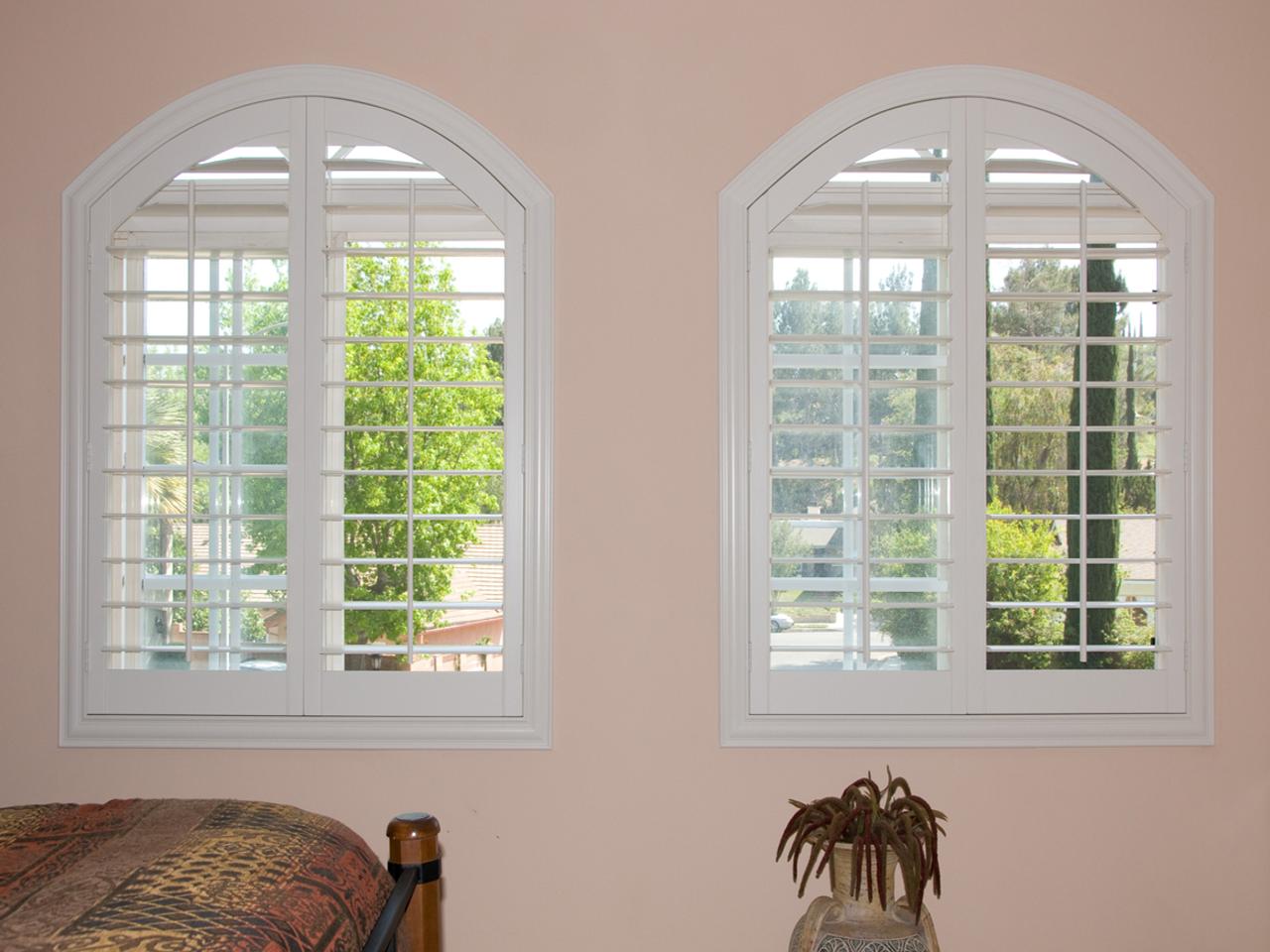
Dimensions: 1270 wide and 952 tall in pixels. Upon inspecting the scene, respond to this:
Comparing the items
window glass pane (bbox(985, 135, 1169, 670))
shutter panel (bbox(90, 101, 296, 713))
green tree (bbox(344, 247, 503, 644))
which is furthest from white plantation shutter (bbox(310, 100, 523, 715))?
window glass pane (bbox(985, 135, 1169, 670))

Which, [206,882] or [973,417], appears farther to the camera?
[973,417]

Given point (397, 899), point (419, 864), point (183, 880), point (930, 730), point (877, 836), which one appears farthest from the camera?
point (930, 730)

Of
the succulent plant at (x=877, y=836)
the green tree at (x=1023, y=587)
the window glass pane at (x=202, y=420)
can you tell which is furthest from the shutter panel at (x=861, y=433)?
the window glass pane at (x=202, y=420)

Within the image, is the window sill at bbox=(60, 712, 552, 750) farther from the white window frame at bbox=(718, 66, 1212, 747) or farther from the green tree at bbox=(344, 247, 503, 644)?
the white window frame at bbox=(718, 66, 1212, 747)

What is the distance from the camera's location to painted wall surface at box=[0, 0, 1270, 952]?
2545 millimetres

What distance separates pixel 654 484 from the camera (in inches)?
101

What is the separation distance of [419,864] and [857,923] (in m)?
0.93

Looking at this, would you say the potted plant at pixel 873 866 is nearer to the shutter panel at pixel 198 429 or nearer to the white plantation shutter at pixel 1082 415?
the white plantation shutter at pixel 1082 415

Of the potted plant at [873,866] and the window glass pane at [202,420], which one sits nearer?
the potted plant at [873,866]

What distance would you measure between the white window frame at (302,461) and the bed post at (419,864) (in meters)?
0.86

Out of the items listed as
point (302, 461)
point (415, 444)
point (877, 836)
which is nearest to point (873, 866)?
point (877, 836)

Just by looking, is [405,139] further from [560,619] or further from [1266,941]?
[1266,941]

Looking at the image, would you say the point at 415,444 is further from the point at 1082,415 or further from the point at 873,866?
the point at 1082,415

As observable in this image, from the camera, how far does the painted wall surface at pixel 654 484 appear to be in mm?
2545
